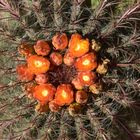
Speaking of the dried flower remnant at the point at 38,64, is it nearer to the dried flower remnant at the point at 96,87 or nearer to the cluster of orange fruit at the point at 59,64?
the cluster of orange fruit at the point at 59,64

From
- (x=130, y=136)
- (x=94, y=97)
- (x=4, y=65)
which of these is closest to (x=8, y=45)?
(x=4, y=65)

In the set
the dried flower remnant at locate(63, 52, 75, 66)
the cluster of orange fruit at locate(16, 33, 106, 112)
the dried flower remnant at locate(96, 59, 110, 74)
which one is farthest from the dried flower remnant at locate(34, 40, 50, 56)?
the dried flower remnant at locate(96, 59, 110, 74)

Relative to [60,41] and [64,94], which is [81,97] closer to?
[64,94]

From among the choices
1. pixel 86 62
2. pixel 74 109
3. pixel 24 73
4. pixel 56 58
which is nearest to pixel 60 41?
pixel 56 58

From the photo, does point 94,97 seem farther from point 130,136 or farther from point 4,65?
point 4,65

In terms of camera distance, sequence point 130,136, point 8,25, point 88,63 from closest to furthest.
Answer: point 88,63 → point 130,136 → point 8,25

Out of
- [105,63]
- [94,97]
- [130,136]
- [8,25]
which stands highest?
[8,25]

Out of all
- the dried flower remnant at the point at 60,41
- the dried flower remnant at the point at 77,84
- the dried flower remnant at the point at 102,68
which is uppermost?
the dried flower remnant at the point at 60,41

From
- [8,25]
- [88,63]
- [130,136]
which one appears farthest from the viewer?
[8,25]

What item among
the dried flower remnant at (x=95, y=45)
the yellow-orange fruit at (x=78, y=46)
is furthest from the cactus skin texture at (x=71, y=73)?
the yellow-orange fruit at (x=78, y=46)
